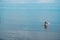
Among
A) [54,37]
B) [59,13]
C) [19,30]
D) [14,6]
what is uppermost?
[14,6]

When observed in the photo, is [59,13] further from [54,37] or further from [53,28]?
[54,37]

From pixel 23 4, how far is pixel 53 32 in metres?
0.69

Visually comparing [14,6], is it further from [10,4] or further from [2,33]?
[2,33]

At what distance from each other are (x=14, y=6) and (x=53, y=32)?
79 cm

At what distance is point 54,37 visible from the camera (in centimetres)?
210

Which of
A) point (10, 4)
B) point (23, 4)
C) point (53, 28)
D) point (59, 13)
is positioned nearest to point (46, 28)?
point (53, 28)

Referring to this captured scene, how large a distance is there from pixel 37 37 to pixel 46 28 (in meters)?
0.21

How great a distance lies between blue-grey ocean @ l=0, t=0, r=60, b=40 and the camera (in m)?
2.10

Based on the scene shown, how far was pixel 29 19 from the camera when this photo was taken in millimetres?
2107

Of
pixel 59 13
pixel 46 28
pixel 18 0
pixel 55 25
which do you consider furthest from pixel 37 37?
pixel 18 0

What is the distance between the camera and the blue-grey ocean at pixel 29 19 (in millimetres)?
2098

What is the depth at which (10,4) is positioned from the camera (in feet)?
7.02

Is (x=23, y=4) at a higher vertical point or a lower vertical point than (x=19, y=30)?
higher

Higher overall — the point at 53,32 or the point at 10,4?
the point at 10,4
